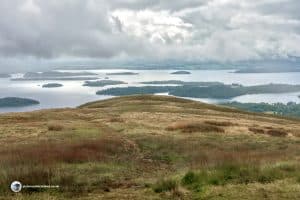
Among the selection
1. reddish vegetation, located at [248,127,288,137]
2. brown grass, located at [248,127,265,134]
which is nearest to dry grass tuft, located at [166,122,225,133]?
brown grass, located at [248,127,265,134]

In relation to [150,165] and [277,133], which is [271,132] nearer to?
[277,133]

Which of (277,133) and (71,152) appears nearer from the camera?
(71,152)

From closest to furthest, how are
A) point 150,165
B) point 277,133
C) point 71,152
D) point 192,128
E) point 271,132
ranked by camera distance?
point 150,165 < point 71,152 < point 192,128 < point 277,133 < point 271,132

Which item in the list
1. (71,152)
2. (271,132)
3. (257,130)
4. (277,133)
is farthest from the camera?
(257,130)

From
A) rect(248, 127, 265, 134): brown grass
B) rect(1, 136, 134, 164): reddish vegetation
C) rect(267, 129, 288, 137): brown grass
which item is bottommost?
rect(267, 129, 288, 137): brown grass

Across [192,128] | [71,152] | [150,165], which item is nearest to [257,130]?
[192,128]

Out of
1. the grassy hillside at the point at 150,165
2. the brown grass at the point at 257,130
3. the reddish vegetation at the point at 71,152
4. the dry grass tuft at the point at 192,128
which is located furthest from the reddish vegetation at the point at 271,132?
the reddish vegetation at the point at 71,152

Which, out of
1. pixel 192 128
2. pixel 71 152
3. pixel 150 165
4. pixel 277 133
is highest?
pixel 71 152

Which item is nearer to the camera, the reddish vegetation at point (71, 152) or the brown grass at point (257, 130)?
the reddish vegetation at point (71, 152)

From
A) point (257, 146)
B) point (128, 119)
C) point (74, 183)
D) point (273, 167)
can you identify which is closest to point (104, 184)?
point (74, 183)

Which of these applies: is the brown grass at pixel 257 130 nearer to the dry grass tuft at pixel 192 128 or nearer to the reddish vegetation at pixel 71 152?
the dry grass tuft at pixel 192 128

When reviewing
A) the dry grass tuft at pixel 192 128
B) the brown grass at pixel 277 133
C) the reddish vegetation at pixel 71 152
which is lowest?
the brown grass at pixel 277 133

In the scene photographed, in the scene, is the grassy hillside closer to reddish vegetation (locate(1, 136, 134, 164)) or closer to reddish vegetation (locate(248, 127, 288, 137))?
reddish vegetation (locate(1, 136, 134, 164))

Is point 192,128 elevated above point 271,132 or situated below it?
above
